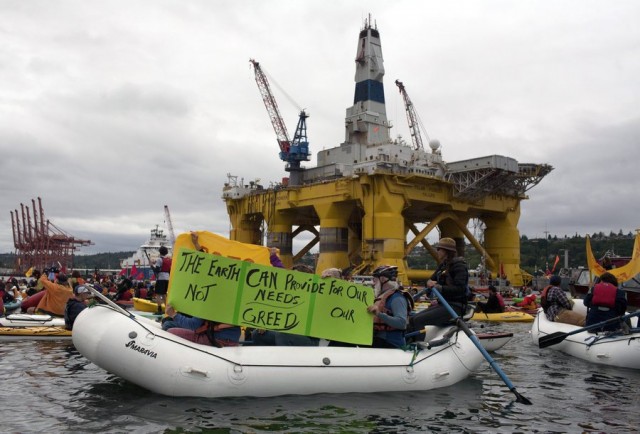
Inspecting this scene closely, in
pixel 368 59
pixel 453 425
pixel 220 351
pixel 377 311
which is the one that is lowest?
pixel 453 425

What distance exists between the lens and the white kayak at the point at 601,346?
11750 mm

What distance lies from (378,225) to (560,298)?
26.5 metres

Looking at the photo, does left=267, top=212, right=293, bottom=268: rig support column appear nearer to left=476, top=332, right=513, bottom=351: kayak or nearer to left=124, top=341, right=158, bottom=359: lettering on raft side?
left=476, top=332, right=513, bottom=351: kayak

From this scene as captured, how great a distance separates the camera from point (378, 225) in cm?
4188

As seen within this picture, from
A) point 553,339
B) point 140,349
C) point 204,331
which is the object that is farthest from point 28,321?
point 553,339

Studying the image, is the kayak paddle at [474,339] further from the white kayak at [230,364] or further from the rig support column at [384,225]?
the rig support column at [384,225]

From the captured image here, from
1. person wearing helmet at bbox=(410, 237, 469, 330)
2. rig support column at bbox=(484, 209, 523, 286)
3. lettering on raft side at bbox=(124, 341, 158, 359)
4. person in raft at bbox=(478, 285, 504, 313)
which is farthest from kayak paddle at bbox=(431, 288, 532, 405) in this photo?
rig support column at bbox=(484, 209, 523, 286)

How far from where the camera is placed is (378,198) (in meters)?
41.9

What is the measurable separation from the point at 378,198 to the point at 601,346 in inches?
1174

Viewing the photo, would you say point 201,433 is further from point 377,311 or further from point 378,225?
point 378,225

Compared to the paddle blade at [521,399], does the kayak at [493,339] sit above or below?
above

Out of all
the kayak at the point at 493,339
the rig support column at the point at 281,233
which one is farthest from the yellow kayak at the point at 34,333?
the rig support column at the point at 281,233

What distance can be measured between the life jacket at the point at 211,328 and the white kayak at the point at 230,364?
0.92ft

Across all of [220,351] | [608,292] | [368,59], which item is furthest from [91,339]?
[368,59]
